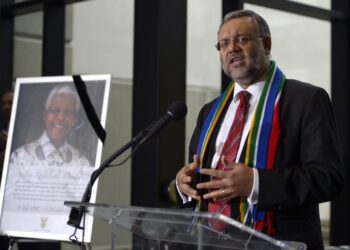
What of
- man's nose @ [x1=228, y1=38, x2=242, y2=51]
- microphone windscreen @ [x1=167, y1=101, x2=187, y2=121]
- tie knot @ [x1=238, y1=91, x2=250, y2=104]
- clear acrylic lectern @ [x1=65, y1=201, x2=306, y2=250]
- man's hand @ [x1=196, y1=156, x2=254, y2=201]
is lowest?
clear acrylic lectern @ [x1=65, y1=201, x2=306, y2=250]

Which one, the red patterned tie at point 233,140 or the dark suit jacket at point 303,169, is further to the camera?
the red patterned tie at point 233,140

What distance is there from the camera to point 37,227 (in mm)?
3148

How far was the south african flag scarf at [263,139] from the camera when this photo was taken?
6.75ft

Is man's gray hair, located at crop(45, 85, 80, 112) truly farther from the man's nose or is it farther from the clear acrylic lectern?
the clear acrylic lectern

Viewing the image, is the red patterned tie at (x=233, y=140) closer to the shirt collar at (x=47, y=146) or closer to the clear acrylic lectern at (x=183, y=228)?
the clear acrylic lectern at (x=183, y=228)

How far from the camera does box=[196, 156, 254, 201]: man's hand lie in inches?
75.3

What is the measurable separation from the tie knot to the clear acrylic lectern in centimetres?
59

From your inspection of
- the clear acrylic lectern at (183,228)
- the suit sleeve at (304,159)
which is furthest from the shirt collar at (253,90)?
the clear acrylic lectern at (183,228)

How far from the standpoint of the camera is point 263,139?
6.95 feet

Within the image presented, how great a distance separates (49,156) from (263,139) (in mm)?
1388

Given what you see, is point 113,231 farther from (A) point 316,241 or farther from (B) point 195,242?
(A) point 316,241

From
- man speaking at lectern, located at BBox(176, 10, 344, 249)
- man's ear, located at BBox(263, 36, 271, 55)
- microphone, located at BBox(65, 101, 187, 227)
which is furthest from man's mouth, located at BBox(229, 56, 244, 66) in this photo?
microphone, located at BBox(65, 101, 187, 227)

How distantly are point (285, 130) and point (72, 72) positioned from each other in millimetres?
2783

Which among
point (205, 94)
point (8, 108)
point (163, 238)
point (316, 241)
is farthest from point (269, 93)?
point (8, 108)
